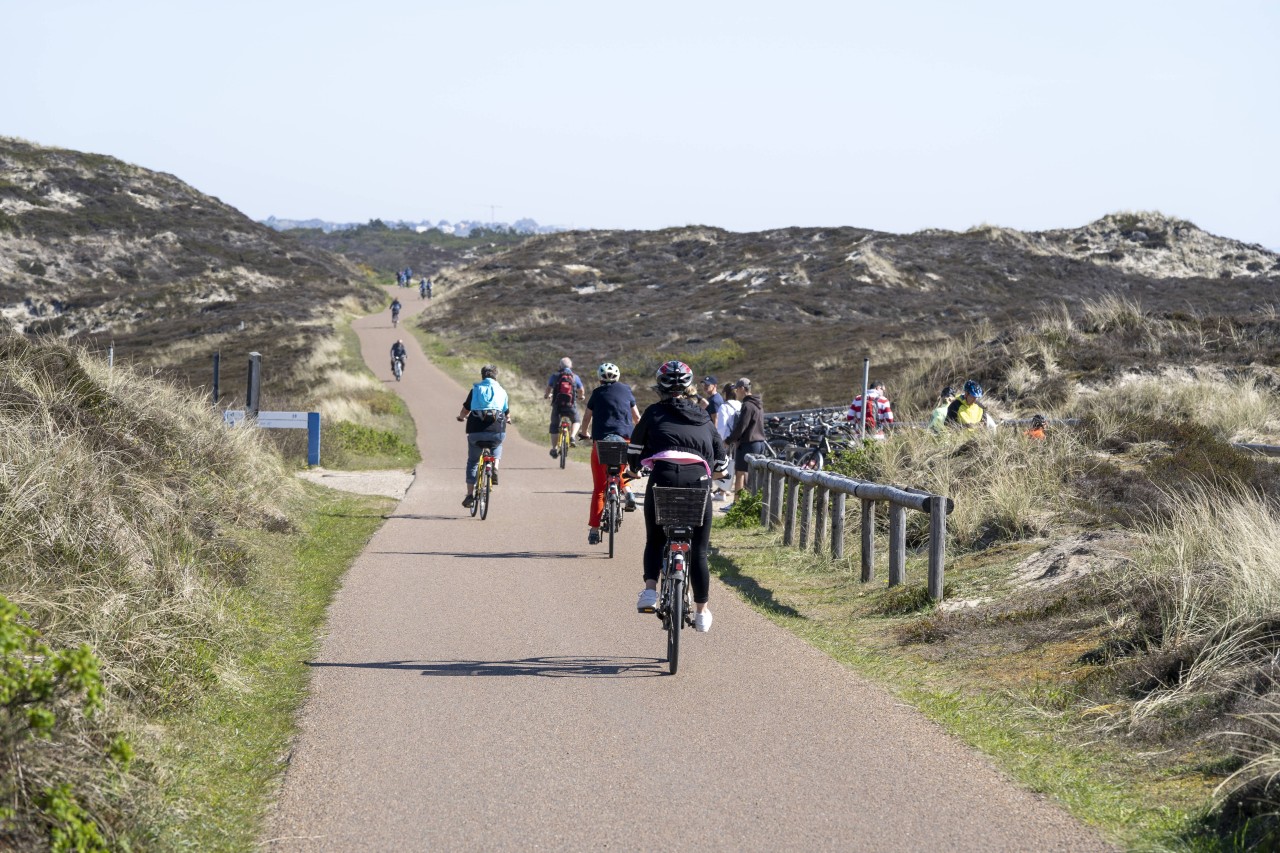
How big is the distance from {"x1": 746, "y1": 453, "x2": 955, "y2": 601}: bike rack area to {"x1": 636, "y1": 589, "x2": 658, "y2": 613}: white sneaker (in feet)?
8.06

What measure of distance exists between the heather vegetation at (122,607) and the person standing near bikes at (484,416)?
8.35 ft

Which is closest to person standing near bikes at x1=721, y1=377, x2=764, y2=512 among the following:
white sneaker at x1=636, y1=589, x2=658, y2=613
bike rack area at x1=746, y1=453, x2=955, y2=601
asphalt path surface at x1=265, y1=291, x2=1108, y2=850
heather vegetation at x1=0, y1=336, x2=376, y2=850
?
bike rack area at x1=746, y1=453, x2=955, y2=601

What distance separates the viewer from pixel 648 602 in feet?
27.3

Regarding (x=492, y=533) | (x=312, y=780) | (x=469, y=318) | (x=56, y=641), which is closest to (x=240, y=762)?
(x=312, y=780)

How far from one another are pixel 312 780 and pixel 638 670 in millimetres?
2715

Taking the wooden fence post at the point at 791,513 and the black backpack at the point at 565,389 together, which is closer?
the wooden fence post at the point at 791,513

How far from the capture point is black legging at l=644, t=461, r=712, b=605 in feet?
27.3

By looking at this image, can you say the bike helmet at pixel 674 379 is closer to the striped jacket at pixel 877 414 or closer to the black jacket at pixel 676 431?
the black jacket at pixel 676 431

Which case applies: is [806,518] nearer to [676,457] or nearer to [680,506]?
[676,457]

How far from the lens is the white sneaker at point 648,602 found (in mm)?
8312

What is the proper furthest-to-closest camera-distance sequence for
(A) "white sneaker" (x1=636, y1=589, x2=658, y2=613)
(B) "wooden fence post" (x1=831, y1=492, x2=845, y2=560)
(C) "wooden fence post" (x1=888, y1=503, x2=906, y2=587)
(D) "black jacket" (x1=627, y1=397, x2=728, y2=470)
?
(B) "wooden fence post" (x1=831, y1=492, x2=845, y2=560) → (C) "wooden fence post" (x1=888, y1=503, x2=906, y2=587) → (D) "black jacket" (x1=627, y1=397, x2=728, y2=470) → (A) "white sneaker" (x1=636, y1=589, x2=658, y2=613)

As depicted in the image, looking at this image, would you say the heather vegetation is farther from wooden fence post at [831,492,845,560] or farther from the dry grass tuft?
wooden fence post at [831,492,845,560]

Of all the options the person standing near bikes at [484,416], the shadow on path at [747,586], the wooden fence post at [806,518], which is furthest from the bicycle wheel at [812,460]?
the person standing near bikes at [484,416]

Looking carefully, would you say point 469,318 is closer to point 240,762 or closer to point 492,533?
point 492,533
